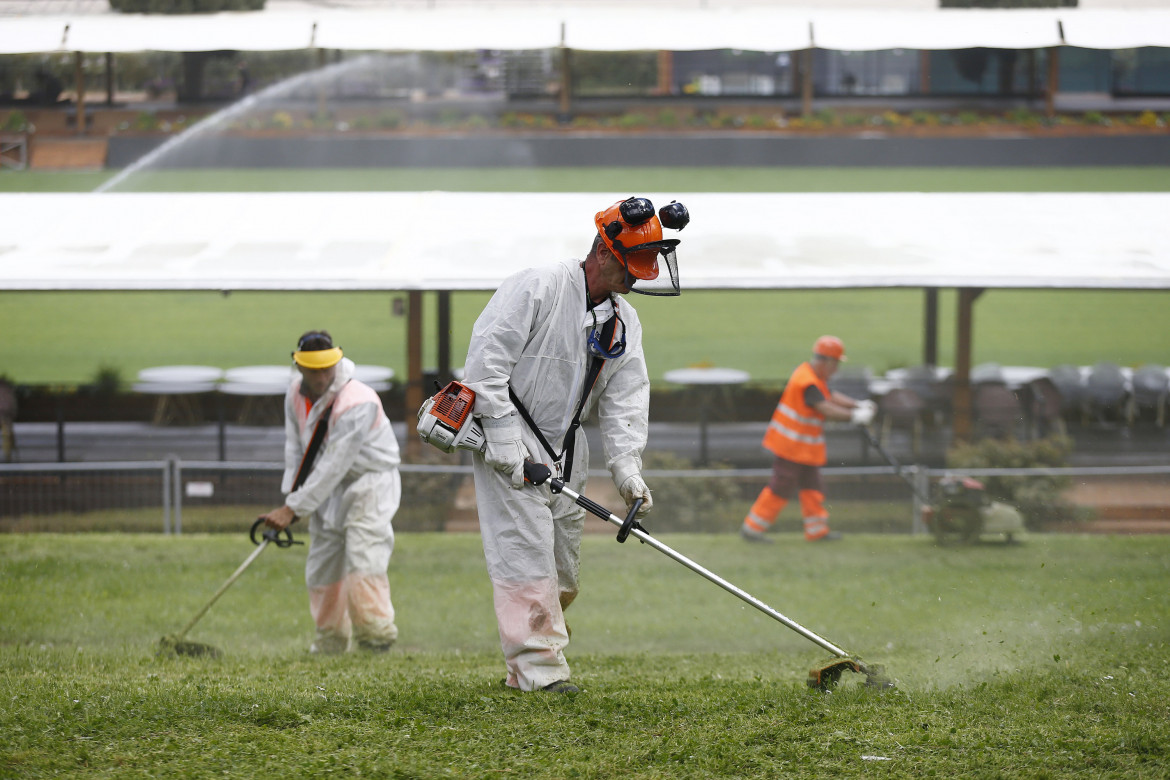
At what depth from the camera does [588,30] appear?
2202 centimetres

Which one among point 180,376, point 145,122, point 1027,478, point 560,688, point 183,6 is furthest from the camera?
point 183,6

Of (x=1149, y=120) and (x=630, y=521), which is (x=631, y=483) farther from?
(x=1149, y=120)

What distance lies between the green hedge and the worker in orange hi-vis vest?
23.0 m

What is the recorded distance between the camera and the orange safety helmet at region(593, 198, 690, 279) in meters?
4.05

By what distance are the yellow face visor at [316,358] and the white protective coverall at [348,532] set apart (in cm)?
13

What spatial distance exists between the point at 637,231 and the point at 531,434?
2.81 feet

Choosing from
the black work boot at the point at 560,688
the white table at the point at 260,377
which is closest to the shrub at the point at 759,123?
the white table at the point at 260,377

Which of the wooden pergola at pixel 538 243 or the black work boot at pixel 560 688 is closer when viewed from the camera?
the black work boot at pixel 560 688

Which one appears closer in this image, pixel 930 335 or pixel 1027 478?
pixel 1027 478

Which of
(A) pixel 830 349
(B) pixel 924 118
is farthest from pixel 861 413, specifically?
(B) pixel 924 118

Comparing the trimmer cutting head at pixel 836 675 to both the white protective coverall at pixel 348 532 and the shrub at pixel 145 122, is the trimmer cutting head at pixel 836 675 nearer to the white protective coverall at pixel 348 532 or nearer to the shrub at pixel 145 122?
the white protective coverall at pixel 348 532

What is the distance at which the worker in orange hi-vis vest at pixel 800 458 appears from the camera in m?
8.52

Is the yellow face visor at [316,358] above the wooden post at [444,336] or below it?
above

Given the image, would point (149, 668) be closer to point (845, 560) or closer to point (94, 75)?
point (845, 560)
